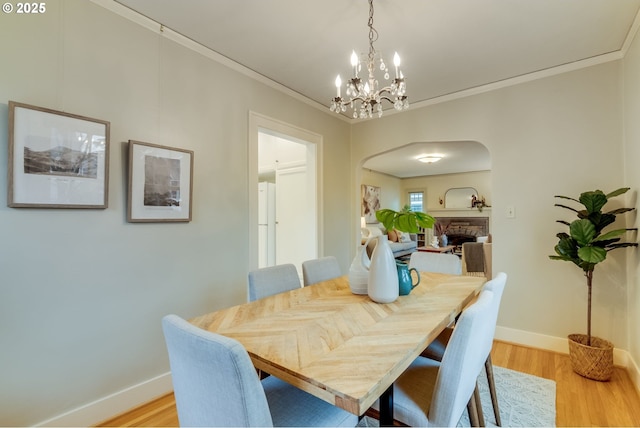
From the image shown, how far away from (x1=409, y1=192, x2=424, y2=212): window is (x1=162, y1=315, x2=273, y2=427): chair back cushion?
8700 mm

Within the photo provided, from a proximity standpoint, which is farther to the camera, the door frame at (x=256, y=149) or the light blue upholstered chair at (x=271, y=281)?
the door frame at (x=256, y=149)

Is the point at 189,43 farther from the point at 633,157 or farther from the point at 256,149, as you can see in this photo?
the point at 633,157

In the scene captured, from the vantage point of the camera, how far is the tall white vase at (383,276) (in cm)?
146

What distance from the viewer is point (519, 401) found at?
74.3 inches

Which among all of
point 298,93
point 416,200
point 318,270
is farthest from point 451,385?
point 416,200

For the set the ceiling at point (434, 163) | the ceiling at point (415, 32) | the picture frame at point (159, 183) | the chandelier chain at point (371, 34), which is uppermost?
the ceiling at point (434, 163)

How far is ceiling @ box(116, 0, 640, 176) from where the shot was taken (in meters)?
1.79

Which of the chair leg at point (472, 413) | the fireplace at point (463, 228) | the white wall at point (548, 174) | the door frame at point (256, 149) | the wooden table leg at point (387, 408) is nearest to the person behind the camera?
the wooden table leg at point (387, 408)

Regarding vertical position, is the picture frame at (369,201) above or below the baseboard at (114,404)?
above

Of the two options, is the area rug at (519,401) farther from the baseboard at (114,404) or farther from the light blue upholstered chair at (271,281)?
→ the baseboard at (114,404)

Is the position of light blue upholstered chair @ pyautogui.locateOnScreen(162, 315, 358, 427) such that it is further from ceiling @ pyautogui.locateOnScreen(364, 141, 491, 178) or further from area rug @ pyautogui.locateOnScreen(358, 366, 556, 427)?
ceiling @ pyautogui.locateOnScreen(364, 141, 491, 178)

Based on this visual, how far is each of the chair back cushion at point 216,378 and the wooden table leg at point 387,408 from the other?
1.61ft

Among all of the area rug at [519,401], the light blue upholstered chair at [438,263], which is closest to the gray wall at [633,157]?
the area rug at [519,401]

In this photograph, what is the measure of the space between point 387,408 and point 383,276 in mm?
549
